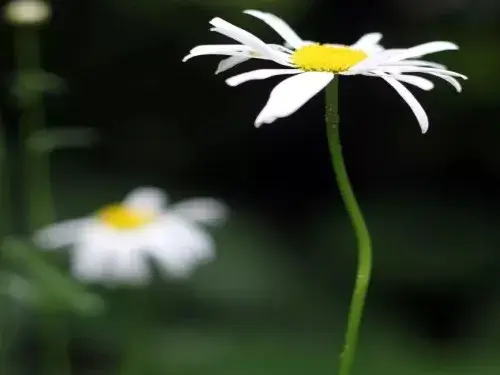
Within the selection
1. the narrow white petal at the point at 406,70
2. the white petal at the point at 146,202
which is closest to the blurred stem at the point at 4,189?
the white petal at the point at 146,202

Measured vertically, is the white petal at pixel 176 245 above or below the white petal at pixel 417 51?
below

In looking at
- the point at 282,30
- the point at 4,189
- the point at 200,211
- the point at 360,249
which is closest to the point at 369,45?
the point at 282,30

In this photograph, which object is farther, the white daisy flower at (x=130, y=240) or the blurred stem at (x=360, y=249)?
the white daisy flower at (x=130, y=240)

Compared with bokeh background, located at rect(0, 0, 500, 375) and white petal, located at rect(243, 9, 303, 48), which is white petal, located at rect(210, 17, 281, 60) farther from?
bokeh background, located at rect(0, 0, 500, 375)

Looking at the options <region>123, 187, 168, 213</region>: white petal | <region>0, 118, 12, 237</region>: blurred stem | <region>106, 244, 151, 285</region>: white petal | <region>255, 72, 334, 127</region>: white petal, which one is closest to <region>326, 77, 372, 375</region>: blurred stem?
<region>255, 72, 334, 127</region>: white petal

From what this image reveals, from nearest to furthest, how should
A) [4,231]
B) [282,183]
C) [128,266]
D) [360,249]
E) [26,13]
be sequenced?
[360,249], [26,13], [128,266], [4,231], [282,183]

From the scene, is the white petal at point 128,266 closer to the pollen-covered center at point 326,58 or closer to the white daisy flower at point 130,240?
the white daisy flower at point 130,240

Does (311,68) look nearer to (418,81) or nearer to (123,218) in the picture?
(418,81)

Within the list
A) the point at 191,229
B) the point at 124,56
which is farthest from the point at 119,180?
the point at 191,229
